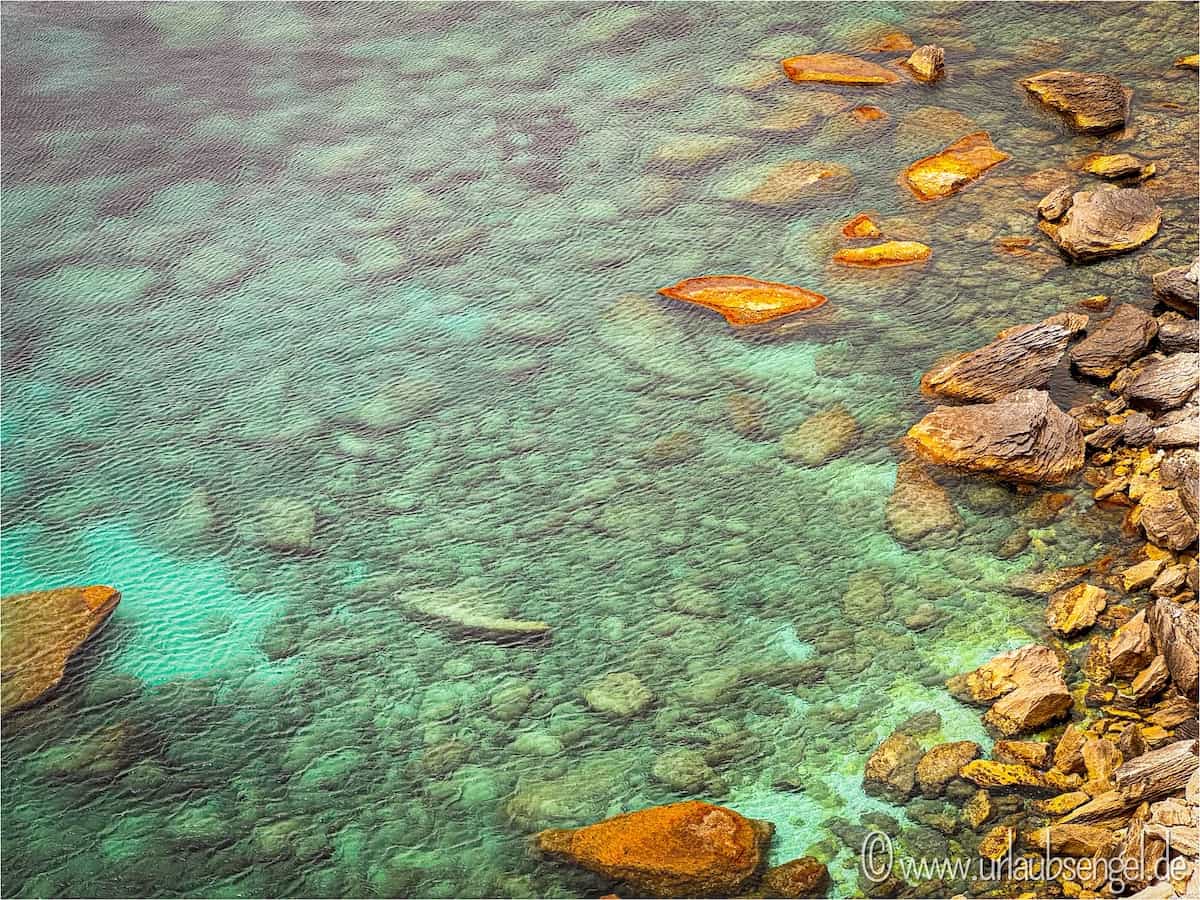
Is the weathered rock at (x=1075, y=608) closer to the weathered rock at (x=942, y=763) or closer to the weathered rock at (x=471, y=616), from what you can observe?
the weathered rock at (x=942, y=763)

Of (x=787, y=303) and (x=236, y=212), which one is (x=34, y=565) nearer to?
(x=236, y=212)

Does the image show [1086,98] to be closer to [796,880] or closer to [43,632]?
[796,880]

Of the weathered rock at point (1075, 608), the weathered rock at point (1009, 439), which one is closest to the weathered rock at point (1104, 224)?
the weathered rock at point (1009, 439)

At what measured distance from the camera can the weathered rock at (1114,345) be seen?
1.47 meters

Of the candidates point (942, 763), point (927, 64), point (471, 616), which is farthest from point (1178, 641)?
point (927, 64)

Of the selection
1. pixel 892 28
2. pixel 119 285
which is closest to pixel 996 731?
pixel 119 285

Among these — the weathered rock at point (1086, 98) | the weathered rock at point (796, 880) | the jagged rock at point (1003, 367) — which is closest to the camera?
the weathered rock at point (796, 880)

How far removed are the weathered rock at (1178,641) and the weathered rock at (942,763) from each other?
0.68 feet

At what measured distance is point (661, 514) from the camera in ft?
4.37

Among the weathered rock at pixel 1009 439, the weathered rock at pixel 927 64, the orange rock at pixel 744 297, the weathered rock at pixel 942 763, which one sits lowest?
the weathered rock at pixel 942 763

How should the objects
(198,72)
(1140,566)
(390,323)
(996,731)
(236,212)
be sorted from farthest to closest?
(198,72)
(236,212)
(390,323)
(1140,566)
(996,731)

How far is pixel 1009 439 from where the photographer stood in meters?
1.35

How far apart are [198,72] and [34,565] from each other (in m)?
1.16

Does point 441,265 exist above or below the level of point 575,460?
above
